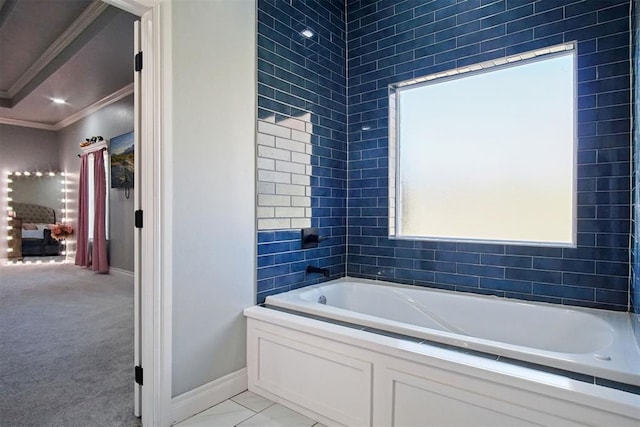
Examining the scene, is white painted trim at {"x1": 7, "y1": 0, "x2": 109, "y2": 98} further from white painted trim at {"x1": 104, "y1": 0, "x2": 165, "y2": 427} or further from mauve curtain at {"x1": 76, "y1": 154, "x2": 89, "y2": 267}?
white painted trim at {"x1": 104, "y1": 0, "x2": 165, "y2": 427}

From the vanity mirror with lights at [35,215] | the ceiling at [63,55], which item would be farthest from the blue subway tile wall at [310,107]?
the vanity mirror with lights at [35,215]

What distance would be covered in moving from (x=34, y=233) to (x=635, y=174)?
9.31 meters

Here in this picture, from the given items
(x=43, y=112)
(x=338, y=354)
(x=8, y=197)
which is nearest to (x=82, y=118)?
(x=43, y=112)

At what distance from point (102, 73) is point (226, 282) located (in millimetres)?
4122

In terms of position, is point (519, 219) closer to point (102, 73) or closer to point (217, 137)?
point (217, 137)

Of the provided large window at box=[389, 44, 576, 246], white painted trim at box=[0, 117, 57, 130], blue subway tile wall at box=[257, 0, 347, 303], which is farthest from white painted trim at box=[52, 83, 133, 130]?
large window at box=[389, 44, 576, 246]

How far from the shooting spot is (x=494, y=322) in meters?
2.24

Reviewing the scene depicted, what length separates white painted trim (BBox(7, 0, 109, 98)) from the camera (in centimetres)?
348

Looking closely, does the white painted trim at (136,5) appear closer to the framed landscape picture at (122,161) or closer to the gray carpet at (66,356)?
the gray carpet at (66,356)

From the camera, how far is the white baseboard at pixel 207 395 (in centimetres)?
188

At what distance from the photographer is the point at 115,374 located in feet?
7.83

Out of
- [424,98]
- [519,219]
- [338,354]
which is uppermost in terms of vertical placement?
[424,98]

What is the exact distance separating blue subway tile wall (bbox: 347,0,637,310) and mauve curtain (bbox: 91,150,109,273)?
4.67m

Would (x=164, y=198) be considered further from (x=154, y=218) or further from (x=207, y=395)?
(x=207, y=395)
